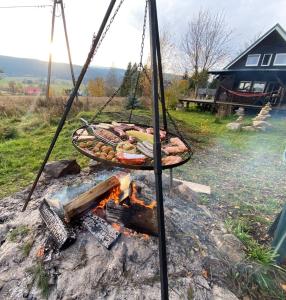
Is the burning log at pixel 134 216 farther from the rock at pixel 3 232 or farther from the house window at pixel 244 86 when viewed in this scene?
the house window at pixel 244 86

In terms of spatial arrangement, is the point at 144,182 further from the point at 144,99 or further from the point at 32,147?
the point at 144,99

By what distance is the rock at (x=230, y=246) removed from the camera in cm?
211

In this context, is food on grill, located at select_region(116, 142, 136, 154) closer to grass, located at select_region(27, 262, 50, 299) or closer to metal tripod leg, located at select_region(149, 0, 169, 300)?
metal tripod leg, located at select_region(149, 0, 169, 300)

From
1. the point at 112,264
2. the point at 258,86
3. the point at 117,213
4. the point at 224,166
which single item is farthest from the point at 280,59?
the point at 112,264

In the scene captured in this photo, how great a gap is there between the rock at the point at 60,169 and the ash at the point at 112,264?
0.94 metres

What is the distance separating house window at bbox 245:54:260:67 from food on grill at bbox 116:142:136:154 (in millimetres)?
17622

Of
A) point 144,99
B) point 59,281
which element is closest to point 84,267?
point 59,281

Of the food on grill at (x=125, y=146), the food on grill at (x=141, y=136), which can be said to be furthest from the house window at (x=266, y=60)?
the food on grill at (x=141, y=136)

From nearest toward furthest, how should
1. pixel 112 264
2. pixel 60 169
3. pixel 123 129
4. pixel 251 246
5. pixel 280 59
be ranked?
pixel 112 264
pixel 251 246
pixel 123 129
pixel 60 169
pixel 280 59

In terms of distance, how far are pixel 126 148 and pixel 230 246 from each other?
158cm

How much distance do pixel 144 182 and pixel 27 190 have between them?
1.81 m

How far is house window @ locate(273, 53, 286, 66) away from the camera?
47.2ft

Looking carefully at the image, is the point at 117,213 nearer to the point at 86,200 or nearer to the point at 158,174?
the point at 86,200

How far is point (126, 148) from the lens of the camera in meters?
2.16
